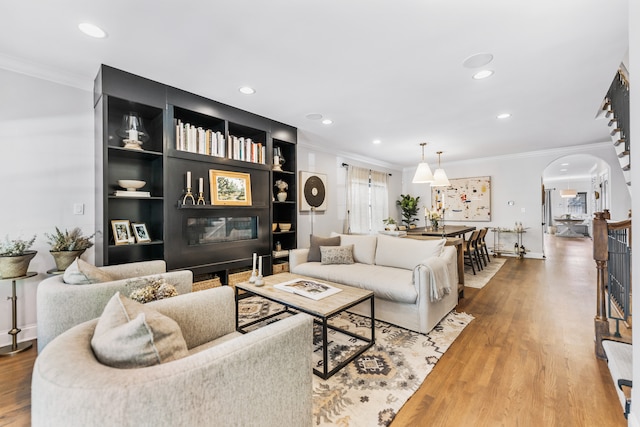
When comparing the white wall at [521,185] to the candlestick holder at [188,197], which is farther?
the white wall at [521,185]

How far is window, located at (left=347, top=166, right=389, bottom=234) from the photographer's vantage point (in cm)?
640

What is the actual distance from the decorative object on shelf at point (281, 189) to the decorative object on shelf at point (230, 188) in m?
0.75

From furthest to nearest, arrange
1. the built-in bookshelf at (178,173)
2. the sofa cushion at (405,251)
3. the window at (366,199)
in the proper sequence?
the window at (366,199) < the sofa cushion at (405,251) < the built-in bookshelf at (178,173)

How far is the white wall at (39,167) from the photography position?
242 cm

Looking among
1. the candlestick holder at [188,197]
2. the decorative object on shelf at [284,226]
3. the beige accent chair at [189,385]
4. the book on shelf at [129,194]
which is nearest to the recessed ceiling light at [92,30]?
the book on shelf at [129,194]

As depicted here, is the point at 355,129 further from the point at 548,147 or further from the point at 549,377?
the point at 548,147

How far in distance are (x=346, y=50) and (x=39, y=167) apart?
9.84 feet

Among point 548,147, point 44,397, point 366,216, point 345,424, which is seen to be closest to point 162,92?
point 44,397

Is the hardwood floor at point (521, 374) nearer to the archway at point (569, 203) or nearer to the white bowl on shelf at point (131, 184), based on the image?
the white bowl on shelf at point (131, 184)

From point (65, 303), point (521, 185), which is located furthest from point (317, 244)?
point (521, 185)

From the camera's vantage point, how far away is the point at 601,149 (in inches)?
218

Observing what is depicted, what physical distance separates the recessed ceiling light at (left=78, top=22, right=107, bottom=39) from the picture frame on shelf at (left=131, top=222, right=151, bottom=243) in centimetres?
178

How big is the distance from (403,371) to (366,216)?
16.3ft

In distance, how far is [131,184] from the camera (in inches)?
114
